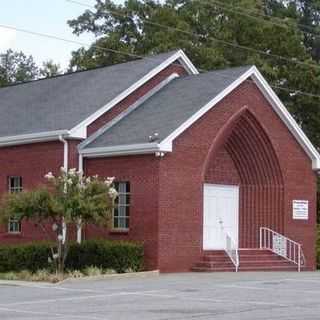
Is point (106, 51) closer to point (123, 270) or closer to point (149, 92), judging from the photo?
point (149, 92)

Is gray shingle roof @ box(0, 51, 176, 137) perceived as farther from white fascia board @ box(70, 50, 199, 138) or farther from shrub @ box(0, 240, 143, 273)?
shrub @ box(0, 240, 143, 273)

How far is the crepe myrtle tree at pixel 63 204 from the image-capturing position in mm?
26500

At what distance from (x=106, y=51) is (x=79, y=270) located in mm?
22941

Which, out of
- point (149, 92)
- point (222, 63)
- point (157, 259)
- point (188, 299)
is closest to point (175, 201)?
point (157, 259)

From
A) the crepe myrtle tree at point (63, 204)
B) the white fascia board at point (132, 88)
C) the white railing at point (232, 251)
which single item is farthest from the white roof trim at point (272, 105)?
the white railing at point (232, 251)

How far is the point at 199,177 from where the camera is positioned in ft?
99.4

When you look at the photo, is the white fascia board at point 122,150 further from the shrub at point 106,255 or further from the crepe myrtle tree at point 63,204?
the shrub at point 106,255

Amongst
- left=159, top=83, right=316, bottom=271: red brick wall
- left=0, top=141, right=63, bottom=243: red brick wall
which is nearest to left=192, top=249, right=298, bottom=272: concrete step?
left=159, top=83, right=316, bottom=271: red brick wall

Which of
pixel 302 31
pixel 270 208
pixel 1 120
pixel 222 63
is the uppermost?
pixel 302 31

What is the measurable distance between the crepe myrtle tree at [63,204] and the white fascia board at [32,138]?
3.56 metres

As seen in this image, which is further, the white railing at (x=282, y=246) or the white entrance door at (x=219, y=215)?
the white railing at (x=282, y=246)

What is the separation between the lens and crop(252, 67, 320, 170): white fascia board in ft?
106

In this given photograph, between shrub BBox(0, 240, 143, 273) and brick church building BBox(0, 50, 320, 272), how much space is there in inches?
38.3

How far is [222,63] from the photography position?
155 ft
